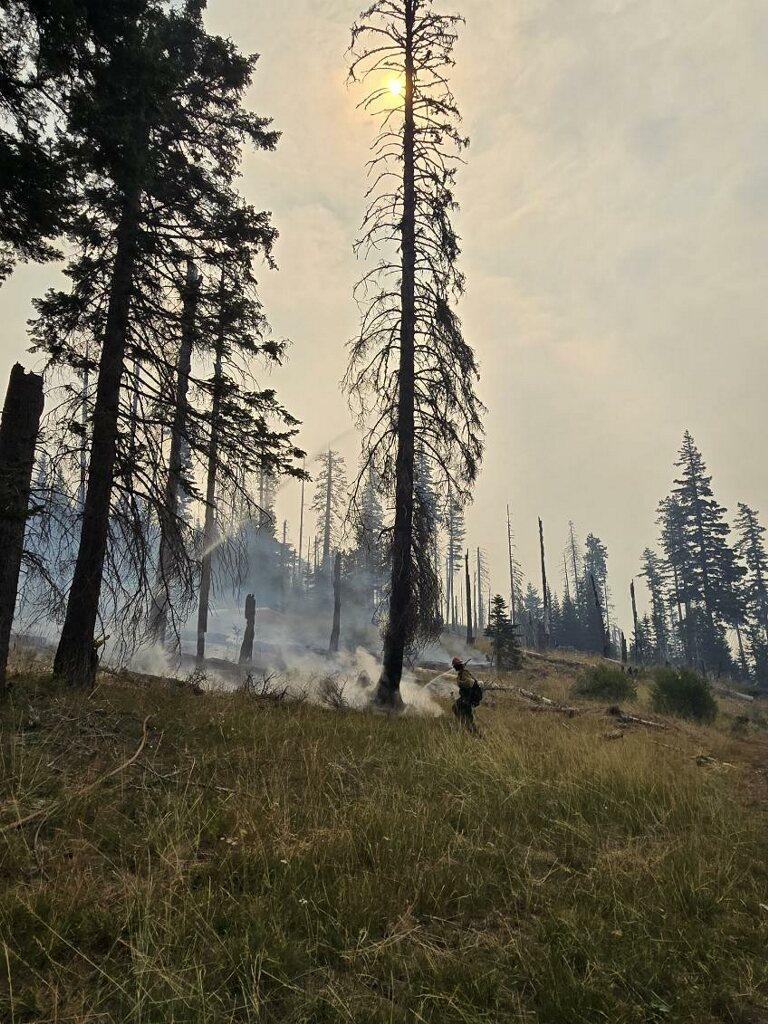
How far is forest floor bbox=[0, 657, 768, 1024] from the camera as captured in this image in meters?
2.37

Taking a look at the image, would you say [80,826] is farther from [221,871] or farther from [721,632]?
[721,632]

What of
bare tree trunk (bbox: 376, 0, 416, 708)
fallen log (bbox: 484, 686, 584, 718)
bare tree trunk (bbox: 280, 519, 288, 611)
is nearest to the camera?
bare tree trunk (bbox: 376, 0, 416, 708)

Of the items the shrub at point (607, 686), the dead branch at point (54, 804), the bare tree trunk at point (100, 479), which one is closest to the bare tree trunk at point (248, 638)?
the shrub at point (607, 686)

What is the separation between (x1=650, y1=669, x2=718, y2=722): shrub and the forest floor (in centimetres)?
1149

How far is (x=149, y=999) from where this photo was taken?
2.20 metres

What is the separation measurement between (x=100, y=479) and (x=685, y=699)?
56.2 ft

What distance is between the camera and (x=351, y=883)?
315 cm

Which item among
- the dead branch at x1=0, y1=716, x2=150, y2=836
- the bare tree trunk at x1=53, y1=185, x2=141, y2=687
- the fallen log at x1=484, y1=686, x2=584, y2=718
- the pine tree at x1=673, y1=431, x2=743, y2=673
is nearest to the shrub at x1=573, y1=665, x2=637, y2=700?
the fallen log at x1=484, y1=686, x2=584, y2=718

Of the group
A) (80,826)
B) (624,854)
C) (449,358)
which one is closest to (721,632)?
(449,358)

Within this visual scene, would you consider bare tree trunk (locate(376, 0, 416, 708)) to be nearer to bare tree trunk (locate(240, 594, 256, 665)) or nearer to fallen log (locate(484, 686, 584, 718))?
fallen log (locate(484, 686, 584, 718))

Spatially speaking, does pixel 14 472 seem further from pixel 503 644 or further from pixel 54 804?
pixel 503 644

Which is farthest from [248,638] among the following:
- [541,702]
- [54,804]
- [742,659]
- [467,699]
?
[742,659]

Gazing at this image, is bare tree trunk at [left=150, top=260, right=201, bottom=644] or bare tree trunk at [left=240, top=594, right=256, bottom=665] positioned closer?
bare tree trunk at [left=150, top=260, right=201, bottom=644]

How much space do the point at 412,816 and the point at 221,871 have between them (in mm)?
1621
